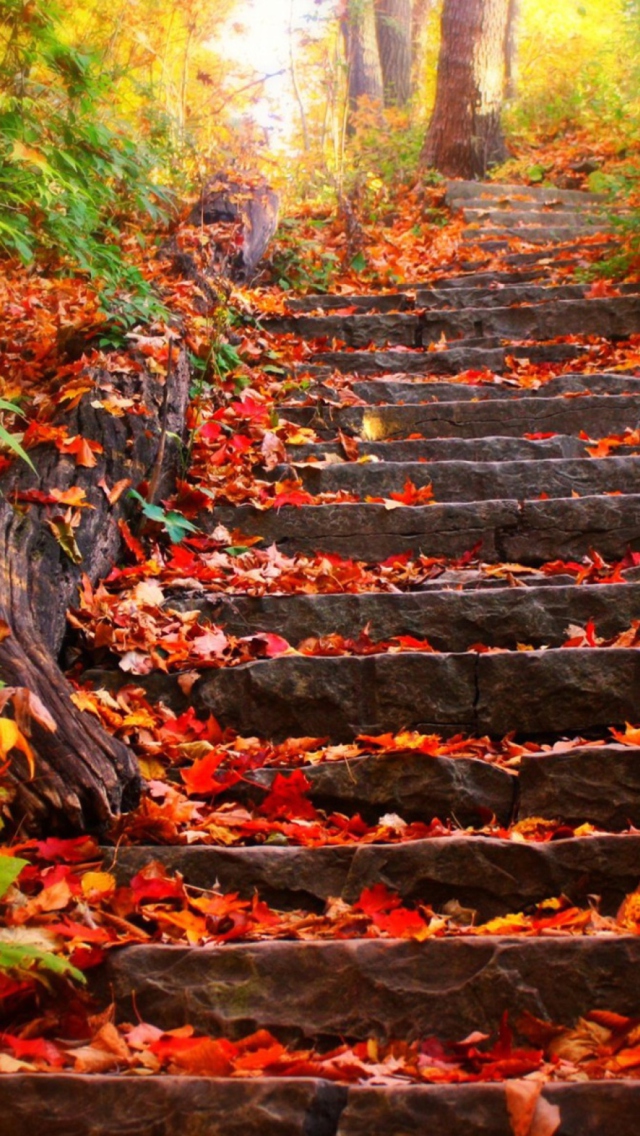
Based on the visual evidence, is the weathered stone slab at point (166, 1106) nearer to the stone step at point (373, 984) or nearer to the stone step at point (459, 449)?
the stone step at point (373, 984)

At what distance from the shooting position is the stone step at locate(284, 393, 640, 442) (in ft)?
17.9

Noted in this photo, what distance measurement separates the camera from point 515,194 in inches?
404

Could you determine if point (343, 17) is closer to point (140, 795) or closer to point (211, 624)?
point (211, 624)

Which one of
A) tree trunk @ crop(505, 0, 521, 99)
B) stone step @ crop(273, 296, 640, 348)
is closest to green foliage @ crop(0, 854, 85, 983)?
stone step @ crop(273, 296, 640, 348)

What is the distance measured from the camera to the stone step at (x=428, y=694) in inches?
122

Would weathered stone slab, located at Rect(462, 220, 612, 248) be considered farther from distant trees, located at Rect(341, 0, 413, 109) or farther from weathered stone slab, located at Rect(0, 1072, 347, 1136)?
weathered stone slab, located at Rect(0, 1072, 347, 1136)

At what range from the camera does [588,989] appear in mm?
2043

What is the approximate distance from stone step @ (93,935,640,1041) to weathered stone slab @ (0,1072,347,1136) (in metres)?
0.36

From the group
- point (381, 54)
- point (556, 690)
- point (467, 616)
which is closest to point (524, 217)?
point (381, 54)

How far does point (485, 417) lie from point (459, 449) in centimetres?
49

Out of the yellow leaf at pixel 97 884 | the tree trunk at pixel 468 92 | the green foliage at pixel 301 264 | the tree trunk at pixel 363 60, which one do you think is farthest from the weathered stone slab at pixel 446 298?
the tree trunk at pixel 363 60

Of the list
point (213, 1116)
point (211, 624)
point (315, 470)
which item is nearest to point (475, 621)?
point (211, 624)

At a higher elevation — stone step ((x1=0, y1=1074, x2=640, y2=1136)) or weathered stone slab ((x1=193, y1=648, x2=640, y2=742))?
weathered stone slab ((x1=193, y1=648, x2=640, y2=742))

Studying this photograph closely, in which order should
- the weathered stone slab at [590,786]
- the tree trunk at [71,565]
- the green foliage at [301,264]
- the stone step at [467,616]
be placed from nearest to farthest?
the tree trunk at [71,565] → the weathered stone slab at [590,786] → the stone step at [467,616] → the green foliage at [301,264]
